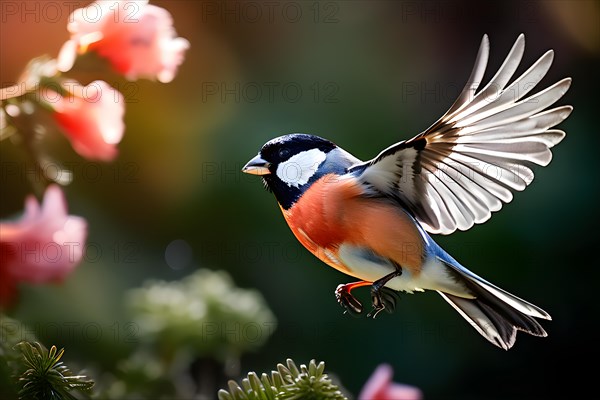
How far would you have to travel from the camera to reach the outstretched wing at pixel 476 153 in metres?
0.74

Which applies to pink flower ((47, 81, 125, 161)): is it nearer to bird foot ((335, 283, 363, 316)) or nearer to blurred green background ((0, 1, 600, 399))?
bird foot ((335, 283, 363, 316))

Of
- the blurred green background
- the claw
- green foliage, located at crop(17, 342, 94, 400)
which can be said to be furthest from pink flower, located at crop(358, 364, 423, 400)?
the blurred green background

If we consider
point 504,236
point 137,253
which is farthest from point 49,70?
point 504,236

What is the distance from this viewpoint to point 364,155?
1947mm

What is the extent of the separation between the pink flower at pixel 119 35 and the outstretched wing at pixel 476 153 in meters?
0.23

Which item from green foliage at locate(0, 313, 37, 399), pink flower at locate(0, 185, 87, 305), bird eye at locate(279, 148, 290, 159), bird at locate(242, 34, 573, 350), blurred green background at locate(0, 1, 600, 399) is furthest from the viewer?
blurred green background at locate(0, 1, 600, 399)

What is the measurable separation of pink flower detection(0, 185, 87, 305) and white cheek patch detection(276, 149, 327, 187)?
26 cm

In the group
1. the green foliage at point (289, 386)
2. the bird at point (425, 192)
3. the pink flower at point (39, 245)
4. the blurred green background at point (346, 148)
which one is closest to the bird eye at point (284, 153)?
the bird at point (425, 192)

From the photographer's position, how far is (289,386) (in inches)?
22.4

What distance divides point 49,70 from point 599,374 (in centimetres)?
177

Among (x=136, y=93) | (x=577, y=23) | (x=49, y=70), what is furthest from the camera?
(x=577, y=23)

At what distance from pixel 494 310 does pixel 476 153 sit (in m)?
0.19

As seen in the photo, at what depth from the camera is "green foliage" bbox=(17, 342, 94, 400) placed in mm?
541

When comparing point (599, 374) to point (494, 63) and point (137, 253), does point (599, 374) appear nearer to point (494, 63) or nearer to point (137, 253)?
point (494, 63)
